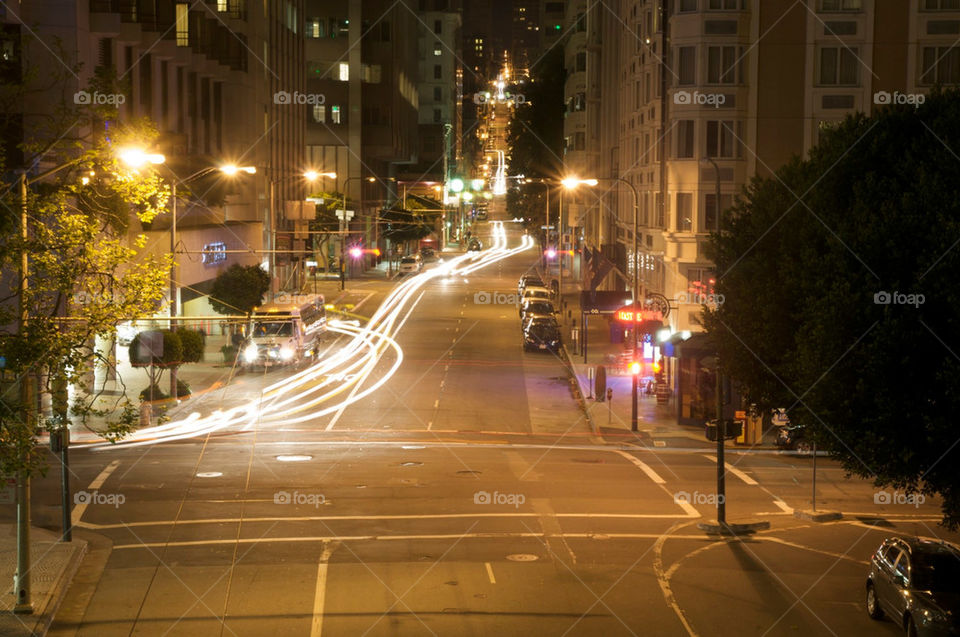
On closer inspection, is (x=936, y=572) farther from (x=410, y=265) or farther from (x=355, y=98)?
(x=355, y=98)

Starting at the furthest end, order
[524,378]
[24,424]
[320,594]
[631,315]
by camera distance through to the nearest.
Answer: [524,378] < [631,315] < [320,594] < [24,424]

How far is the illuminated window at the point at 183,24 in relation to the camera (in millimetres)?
53719

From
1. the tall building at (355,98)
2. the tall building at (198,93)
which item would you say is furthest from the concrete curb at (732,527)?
the tall building at (355,98)

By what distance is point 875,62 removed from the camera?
1647 inches

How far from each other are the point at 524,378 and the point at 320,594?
29.5 metres

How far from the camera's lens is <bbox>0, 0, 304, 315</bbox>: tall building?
125 feet

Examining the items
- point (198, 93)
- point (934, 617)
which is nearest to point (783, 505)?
point (934, 617)

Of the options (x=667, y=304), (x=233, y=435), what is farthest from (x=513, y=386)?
(x=233, y=435)

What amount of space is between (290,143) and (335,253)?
961 inches

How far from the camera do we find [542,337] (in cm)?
5503

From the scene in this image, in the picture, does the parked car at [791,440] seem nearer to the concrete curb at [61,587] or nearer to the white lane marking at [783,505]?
the white lane marking at [783,505]

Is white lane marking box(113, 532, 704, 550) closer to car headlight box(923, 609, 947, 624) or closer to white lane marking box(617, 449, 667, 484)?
white lane marking box(617, 449, 667, 484)

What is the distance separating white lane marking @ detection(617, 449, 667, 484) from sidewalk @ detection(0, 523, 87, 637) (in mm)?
14495

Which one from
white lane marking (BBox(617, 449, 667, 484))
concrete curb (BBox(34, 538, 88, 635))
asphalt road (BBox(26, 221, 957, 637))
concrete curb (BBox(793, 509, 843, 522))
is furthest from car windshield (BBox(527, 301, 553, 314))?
concrete curb (BBox(34, 538, 88, 635))
